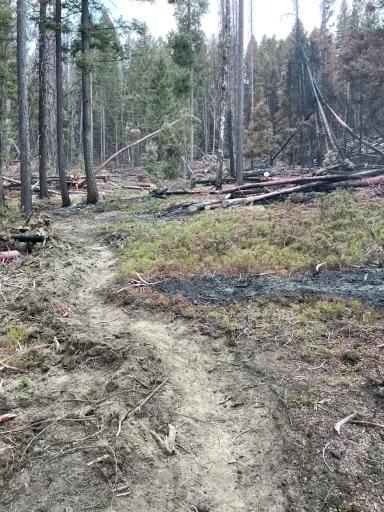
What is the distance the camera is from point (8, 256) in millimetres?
9266

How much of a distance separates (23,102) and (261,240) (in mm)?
9521

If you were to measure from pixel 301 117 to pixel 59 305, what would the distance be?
2948cm

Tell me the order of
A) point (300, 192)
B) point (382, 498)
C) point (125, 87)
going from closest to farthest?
point (382, 498) < point (300, 192) < point (125, 87)

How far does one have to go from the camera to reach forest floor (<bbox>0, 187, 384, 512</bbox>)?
126 inches

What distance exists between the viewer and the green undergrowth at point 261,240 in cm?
842

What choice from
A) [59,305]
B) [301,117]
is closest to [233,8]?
[301,117]

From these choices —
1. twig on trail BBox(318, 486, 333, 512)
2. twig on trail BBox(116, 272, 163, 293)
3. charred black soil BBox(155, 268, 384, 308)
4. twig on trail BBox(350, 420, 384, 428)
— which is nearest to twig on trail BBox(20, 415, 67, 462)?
twig on trail BBox(318, 486, 333, 512)

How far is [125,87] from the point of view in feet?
167

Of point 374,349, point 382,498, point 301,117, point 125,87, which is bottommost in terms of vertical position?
point 382,498

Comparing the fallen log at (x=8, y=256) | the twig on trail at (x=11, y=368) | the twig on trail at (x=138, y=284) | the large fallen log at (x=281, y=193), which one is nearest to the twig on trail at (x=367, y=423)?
the twig on trail at (x=11, y=368)

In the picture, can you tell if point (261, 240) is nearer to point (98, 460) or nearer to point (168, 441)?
point (168, 441)

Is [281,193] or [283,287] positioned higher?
[281,193]

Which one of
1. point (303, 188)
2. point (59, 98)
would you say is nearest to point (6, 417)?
point (303, 188)

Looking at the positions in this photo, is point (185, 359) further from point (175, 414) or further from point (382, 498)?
point (382, 498)
